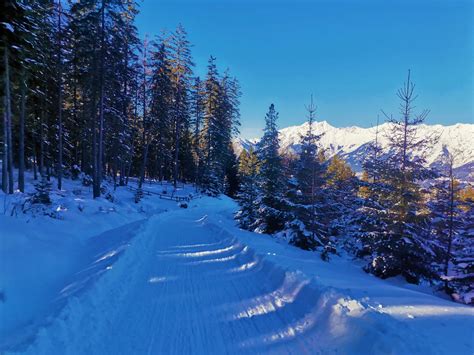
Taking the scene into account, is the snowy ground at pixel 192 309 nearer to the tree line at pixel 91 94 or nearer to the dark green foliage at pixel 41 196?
the dark green foliage at pixel 41 196

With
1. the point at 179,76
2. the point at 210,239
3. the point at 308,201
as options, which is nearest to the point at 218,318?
the point at 210,239

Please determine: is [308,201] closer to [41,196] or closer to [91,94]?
[41,196]

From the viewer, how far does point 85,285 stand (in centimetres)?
600

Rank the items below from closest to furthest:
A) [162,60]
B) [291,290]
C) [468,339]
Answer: [468,339] < [291,290] < [162,60]

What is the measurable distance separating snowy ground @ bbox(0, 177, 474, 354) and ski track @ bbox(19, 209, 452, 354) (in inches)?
0.7

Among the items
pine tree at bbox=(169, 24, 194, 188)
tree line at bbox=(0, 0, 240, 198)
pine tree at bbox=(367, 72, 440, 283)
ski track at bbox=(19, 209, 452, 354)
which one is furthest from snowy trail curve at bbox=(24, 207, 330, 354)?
pine tree at bbox=(169, 24, 194, 188)

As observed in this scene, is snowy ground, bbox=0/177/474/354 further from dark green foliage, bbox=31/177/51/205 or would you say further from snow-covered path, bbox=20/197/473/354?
dark green foliage, bbox=31/177/51/205

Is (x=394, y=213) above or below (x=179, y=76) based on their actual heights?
below

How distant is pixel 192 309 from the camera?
5.67 m

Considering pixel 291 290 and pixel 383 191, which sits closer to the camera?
pixel 291 290

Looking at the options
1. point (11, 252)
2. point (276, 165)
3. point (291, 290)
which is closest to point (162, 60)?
point (276, 165)

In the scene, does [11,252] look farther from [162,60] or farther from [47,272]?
[162,60]

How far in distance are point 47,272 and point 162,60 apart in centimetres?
2905

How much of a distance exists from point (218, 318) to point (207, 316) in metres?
0.22
